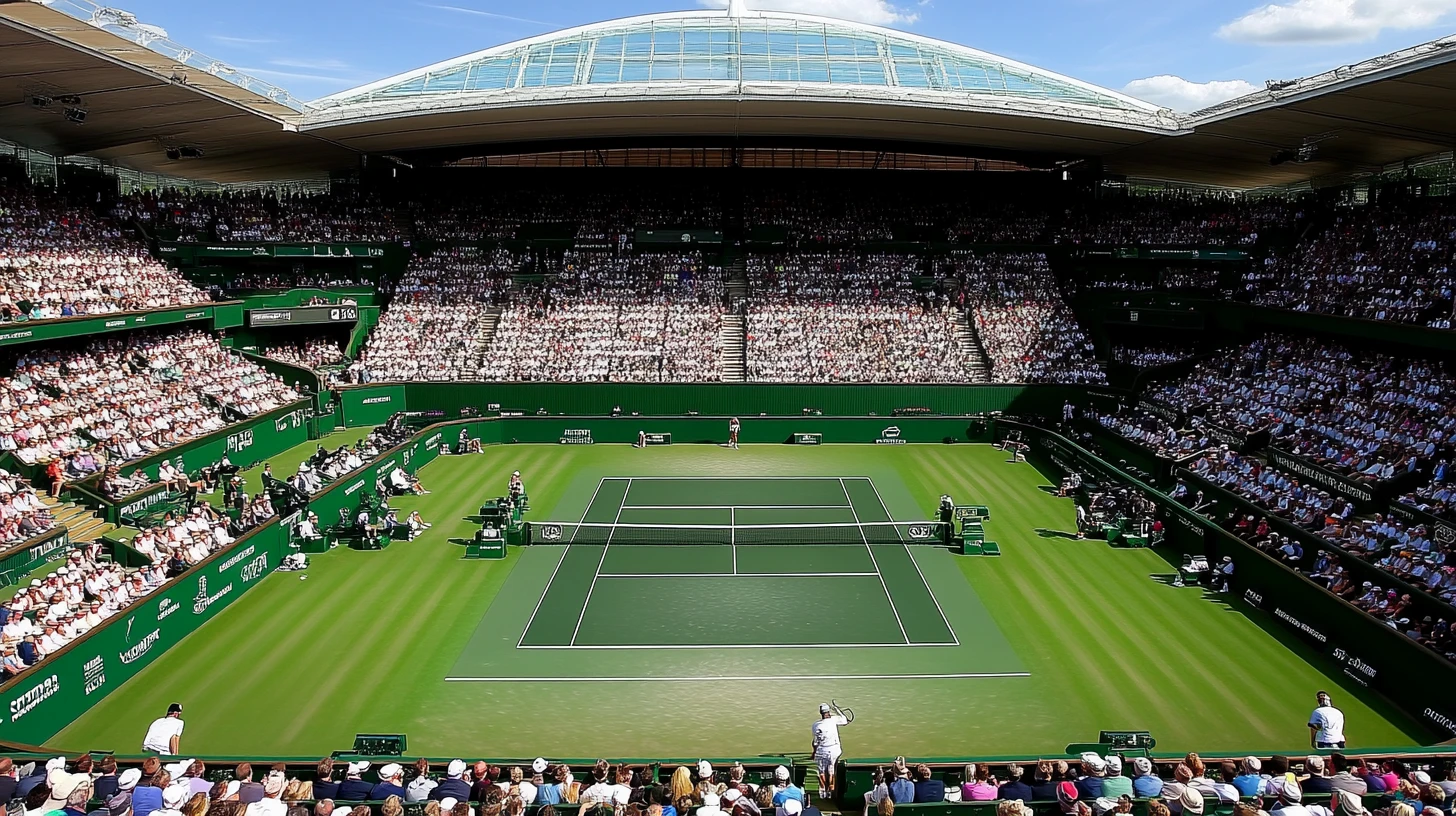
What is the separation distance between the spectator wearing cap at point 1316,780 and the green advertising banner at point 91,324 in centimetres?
3367

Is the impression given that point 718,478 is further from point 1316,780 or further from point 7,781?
point 7,781

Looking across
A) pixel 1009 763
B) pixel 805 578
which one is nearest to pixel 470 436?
pixel 805 578

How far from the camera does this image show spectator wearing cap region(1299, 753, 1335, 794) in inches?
479

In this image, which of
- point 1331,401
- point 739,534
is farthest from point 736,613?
point 1331,401

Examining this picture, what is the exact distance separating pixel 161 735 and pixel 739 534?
54.6 feet

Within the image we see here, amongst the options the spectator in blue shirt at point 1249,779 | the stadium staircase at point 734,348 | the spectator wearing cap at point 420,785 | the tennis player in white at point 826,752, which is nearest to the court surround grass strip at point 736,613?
the tennis player in white at point 826,752

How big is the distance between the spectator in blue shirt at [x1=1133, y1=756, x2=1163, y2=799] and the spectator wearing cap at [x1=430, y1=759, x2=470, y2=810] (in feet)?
25.0

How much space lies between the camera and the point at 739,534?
28797mm

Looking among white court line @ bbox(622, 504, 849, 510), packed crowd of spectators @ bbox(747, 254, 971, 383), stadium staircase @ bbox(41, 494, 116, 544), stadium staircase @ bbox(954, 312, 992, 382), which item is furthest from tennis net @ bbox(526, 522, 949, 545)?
stadium staircase @ bbox(954, 312, 992, 382)

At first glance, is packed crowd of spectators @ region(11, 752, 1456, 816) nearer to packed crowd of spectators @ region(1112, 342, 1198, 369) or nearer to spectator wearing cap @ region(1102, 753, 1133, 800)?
spectator wearing cap @ region(1102, 753, 1133, 800)

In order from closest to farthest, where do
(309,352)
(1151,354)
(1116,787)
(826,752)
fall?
(1116,787) → (826,752) → (1151,354) → (309,352)

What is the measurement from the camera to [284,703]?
57.1ft

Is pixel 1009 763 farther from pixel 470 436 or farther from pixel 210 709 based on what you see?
pixel 470 436

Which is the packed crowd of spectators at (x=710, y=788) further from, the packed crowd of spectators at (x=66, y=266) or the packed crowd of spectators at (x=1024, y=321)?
the packed crowd of spectators at (x=1024, y=321)
